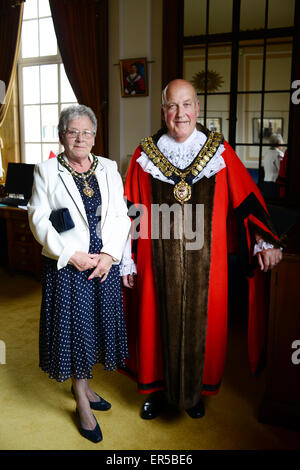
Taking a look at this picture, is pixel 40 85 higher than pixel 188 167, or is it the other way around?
→ pixel 40 85

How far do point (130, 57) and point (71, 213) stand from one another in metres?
2.82

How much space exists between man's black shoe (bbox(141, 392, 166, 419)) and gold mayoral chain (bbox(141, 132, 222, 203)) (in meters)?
1.09

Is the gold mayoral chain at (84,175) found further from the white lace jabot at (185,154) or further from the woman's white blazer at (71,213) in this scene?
the white lace jabot at (185,154)

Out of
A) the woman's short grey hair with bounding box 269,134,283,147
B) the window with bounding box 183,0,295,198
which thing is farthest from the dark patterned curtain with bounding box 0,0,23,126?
the woman's short grey hair with bounding box 269,134,283,147

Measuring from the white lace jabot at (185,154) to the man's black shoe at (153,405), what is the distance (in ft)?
3.84

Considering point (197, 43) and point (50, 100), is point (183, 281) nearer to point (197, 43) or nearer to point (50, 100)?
point (197, 43)

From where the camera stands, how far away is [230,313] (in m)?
3.66

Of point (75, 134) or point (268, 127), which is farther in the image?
point (268, 127)

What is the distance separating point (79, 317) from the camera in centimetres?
199

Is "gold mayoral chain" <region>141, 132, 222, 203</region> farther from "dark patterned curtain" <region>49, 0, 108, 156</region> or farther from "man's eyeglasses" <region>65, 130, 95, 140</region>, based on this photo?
"dark patterned curtain" <region>49, 0, 108, 156</region>

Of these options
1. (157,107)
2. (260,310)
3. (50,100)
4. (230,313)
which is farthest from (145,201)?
(50,100)

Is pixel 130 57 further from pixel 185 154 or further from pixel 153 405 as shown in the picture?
pixel 153 405

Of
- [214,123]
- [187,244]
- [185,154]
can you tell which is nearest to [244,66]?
[214,123]

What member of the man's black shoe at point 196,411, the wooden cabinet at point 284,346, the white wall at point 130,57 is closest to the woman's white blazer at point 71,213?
Answer: the wooden cabinet at point 284,346
